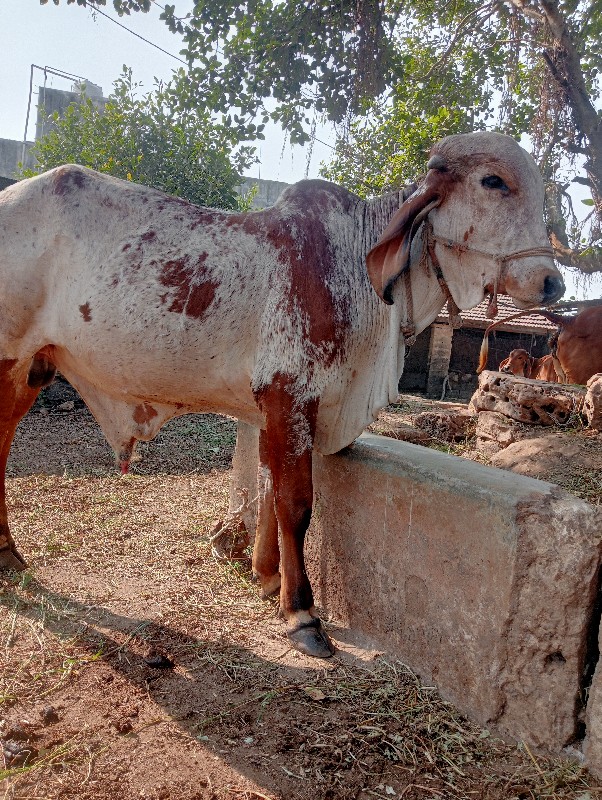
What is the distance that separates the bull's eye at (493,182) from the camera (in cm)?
274

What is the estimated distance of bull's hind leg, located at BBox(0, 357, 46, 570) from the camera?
351cm

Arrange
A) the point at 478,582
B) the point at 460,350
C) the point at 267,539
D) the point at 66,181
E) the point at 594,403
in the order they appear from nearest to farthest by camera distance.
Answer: the point at 478,582 < the point at 66,181 < the point at 267,539 < the point at 594,403 < the point at 460,350

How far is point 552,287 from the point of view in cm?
261

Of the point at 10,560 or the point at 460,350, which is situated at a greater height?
the point at 460,350

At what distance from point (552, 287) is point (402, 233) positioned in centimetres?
66

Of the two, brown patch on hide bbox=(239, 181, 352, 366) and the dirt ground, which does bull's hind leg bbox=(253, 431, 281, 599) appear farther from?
brown patch on hide bbox=(239, 181, 352, 366)

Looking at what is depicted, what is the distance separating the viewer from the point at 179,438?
7602 millimetres

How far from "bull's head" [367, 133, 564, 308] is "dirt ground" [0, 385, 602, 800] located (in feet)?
5.44

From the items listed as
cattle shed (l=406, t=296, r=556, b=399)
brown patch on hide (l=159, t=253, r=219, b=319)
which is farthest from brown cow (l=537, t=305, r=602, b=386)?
cattle shed (l=406, t=296, r=556, b=399)

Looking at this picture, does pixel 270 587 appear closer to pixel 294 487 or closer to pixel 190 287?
pixel 294 487

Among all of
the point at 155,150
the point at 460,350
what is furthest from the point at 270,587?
the point at 460,350

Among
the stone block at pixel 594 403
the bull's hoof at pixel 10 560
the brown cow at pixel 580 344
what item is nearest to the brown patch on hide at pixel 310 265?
the bull's hoof at pixel 10 560

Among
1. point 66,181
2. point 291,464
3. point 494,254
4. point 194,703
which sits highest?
point 66,181

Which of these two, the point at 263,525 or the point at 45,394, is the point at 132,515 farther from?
the point at 45,394
